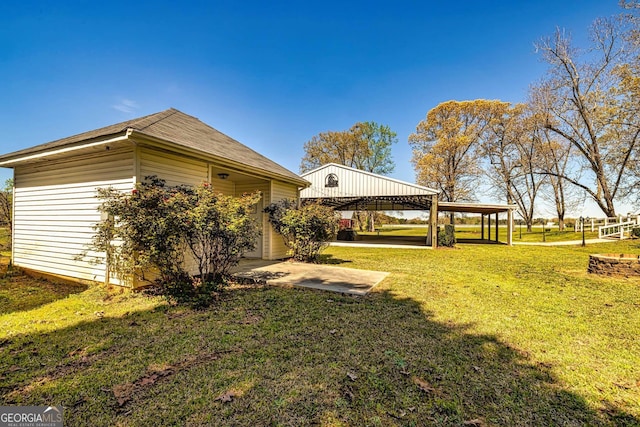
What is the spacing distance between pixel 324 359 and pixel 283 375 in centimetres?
50

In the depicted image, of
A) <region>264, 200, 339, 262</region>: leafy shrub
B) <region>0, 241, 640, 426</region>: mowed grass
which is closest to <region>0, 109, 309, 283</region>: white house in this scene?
<region>0, 241, 640, 426</region>: mowed grass

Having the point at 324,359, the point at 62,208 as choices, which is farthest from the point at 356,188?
the point at 324,359

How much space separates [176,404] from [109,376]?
897mm

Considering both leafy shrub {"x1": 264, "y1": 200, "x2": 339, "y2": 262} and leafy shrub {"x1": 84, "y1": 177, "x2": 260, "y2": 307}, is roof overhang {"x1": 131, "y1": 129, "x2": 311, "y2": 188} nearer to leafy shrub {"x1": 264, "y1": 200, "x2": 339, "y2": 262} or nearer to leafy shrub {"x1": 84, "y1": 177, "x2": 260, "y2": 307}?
leafy shrub {"x1": 84, "y1": 177, "x2": 260, "y2": 307}

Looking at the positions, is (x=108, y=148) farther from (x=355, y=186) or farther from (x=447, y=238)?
(x=447, y=238)

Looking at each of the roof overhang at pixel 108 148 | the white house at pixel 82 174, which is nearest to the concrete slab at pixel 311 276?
the white house at pixel 82 174

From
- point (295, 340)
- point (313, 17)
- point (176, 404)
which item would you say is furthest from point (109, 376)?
point (313, 17)

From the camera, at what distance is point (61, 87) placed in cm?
829

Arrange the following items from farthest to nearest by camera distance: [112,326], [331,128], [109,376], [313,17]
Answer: [331,128] < [313,17] < [112,326] < [109,376]

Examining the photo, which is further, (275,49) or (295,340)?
(275,49)

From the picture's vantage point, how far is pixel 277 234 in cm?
914

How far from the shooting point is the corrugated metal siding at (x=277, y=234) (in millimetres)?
9024

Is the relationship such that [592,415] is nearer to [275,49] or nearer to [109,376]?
[109,376]

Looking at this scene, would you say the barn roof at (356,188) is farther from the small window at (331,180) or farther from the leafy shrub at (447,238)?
the leafy shrub at (447,238)
